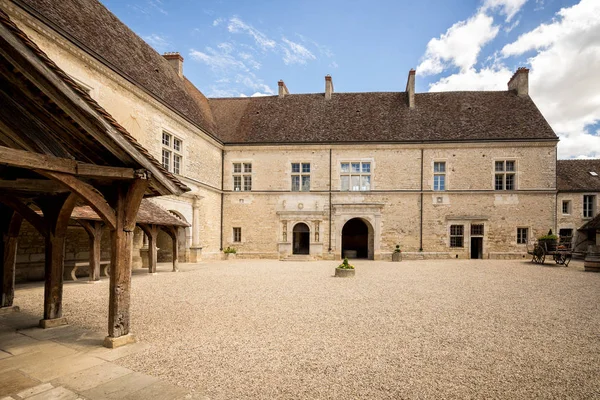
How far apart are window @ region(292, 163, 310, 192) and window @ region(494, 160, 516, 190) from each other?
Result: 410 inches

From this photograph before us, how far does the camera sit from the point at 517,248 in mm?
18516

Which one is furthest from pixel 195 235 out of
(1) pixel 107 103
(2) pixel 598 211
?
(2) pixel 598 211

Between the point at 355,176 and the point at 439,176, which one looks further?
the point at 355,176

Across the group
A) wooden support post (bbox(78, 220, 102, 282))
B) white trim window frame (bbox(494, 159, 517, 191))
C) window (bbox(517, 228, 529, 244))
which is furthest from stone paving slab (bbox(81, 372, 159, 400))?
window (bbox(517, 228, 529, 244))

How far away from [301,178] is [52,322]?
15179mm

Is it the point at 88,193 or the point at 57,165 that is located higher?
the point at 57,165

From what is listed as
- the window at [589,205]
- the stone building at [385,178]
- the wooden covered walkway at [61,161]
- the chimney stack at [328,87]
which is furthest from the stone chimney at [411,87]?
the wooden covered walkway at [61,161]

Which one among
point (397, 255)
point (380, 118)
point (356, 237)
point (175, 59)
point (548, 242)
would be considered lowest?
point (397, 255)

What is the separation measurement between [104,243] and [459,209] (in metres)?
17.1

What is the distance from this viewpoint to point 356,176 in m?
19.3

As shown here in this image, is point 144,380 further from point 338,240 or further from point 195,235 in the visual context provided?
point 338,240

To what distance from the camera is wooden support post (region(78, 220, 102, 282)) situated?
29.7 feet

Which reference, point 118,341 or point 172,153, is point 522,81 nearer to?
point 172,153

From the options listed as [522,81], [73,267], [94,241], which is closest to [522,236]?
[522,81]
